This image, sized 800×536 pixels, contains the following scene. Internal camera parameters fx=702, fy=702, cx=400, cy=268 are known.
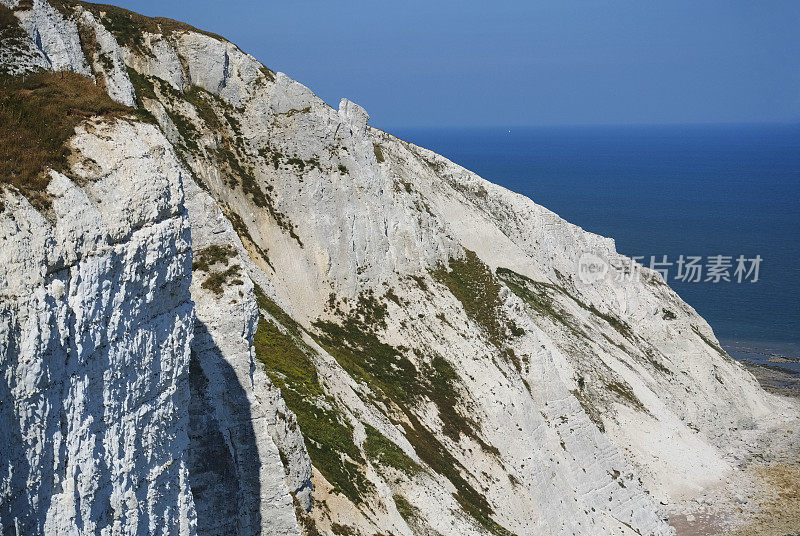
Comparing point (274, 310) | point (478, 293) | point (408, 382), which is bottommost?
point (408, 382)

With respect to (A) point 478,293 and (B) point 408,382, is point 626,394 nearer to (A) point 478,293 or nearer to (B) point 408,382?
(A) point 478,293

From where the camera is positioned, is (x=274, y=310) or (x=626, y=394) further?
(x=626, y=394)

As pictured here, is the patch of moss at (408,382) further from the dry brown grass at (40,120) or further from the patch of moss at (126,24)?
the dry brown grass at (40,120)

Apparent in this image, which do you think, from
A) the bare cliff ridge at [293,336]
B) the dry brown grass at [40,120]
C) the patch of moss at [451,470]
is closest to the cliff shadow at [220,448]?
the bare cliff ridge at [293,336]

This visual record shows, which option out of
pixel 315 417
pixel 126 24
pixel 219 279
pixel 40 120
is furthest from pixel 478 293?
pixel 40 120

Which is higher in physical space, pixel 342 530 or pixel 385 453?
pixel 385 453

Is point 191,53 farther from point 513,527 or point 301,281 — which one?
point 513,527

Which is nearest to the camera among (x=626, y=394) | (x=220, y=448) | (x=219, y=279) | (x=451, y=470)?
(x=220, y=448)

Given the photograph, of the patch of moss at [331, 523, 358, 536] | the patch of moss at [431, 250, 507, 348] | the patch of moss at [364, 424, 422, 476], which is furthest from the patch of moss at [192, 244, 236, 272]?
the patch of moss at [431, 250, 507, 348]
